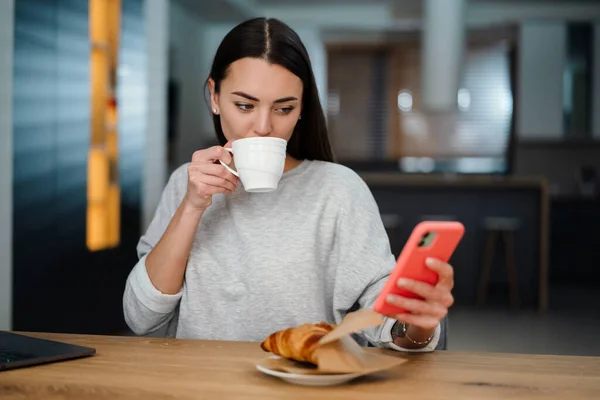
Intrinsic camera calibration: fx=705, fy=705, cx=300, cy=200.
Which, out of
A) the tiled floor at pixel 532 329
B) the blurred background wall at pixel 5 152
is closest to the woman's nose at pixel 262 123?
the blurred background wall at pixel 5 152

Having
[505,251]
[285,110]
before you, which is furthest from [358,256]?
[505,251]

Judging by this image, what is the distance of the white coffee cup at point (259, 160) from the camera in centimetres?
101

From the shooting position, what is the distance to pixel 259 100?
4.10 feet

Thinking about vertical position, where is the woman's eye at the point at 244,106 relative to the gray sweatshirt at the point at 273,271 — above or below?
above

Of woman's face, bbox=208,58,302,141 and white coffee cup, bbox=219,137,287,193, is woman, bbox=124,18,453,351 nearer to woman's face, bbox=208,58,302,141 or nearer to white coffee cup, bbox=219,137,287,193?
woman's face, bbox=208,58,302,141

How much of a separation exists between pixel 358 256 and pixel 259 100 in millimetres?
343

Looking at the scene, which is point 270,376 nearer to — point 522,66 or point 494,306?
point 494,306

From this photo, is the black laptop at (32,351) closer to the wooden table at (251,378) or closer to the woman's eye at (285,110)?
the wooden table at (251,378)

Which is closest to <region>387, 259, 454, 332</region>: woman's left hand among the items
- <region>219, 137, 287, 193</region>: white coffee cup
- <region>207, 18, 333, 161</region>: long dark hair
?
<region>219, 137, 287, 193</region>: white coffee cup

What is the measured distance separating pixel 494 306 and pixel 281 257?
4494mm

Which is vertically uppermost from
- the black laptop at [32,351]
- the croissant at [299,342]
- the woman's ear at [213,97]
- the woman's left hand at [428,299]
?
the woman's ear at [213,97]

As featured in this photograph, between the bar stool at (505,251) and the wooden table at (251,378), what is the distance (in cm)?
460

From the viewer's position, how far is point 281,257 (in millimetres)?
1327

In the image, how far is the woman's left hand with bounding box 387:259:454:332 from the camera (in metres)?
0.87
